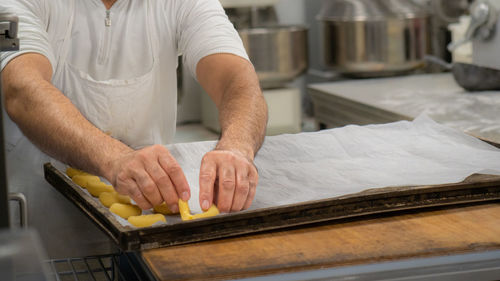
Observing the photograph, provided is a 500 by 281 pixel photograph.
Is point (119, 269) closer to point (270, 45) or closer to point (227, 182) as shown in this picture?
point (227, 182)

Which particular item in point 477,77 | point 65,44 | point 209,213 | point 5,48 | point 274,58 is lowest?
point 274,58

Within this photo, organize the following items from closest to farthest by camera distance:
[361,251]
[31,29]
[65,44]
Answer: [361,251] → [31,29] → [65,44]

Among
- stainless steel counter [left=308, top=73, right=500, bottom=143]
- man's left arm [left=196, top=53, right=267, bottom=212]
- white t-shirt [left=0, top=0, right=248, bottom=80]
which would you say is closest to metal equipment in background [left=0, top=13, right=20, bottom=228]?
man's left arm [left=196, top=53, right=267, bottom=212]

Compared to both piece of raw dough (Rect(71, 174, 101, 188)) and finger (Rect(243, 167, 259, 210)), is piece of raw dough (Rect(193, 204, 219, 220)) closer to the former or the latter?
finger (Rect(243, 167, 259, 210))

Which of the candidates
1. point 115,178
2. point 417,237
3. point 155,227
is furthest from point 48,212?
point 417,237

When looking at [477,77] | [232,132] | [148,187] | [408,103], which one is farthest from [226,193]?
[477,77]

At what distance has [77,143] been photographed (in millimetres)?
1308

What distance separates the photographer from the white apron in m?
1.57

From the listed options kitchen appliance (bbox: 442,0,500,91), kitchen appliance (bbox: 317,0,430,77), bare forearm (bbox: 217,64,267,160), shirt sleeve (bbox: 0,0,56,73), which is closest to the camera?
bare forearm (bbox: 217,64,267,160)

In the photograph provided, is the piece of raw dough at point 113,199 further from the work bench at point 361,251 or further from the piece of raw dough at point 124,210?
the work bench at point 361,251

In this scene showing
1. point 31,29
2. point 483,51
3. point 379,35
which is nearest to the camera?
point 31,29

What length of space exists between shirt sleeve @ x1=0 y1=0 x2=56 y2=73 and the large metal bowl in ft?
9.08

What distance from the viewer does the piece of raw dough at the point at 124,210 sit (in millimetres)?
1070

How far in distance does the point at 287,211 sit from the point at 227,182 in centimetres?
12
